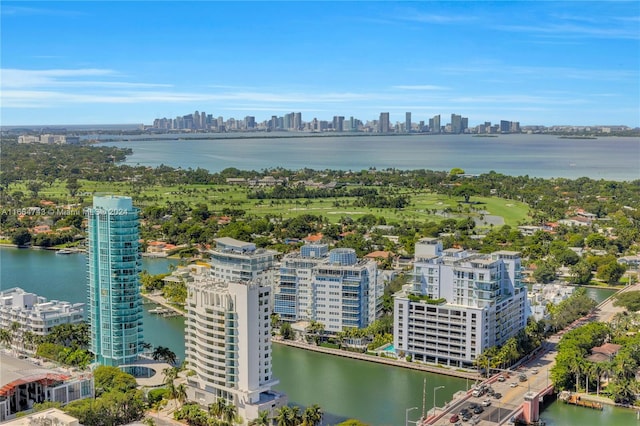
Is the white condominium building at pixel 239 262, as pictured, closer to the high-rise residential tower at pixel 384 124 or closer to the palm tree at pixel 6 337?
the palm tree at pixel 6 337

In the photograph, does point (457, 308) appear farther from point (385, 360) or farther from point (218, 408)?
point (218, 408)

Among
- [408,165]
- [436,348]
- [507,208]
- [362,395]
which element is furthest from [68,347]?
[408,165]

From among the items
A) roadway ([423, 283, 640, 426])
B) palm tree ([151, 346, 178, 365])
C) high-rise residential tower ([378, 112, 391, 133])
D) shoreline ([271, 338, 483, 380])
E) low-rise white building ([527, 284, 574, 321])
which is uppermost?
high-rise residential tower ([378, 112, 391, 133])

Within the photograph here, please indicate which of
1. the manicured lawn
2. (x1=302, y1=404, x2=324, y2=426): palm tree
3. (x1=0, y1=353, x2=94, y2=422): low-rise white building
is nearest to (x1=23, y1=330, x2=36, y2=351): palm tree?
(x1=0, y1=353, x2=94, y2=422): low-rise white building

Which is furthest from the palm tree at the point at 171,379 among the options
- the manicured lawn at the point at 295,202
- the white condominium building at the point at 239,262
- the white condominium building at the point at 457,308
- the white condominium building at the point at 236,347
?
the manicured lawn at the point at 295,202

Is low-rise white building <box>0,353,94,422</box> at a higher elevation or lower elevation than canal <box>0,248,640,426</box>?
higher

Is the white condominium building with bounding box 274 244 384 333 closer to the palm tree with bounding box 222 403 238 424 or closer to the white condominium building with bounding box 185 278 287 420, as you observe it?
the white condominium building with bounding box 185 278 287 420
